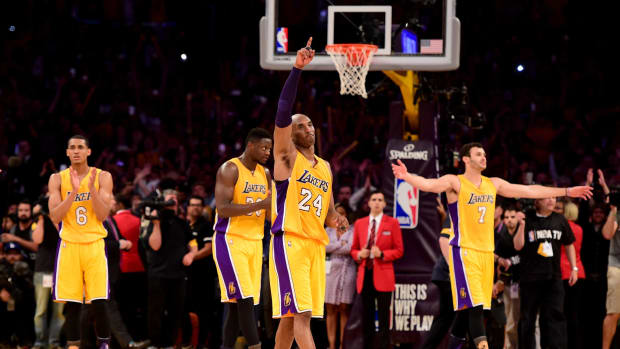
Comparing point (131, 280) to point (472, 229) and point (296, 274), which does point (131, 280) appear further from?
point (296, 274)

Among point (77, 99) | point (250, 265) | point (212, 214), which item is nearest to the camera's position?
point (250, 265)

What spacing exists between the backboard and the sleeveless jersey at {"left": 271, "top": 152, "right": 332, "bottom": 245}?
11.6 feet

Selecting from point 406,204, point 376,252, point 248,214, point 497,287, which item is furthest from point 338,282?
point 248,214

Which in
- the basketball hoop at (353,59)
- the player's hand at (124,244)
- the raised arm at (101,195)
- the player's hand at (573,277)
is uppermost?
the basketball hoop at (353,59)

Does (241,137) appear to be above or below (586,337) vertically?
above

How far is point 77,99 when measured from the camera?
1789 cm

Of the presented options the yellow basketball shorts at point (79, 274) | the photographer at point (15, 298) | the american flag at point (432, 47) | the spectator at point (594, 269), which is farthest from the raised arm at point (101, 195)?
the spectator at point (594, 269)

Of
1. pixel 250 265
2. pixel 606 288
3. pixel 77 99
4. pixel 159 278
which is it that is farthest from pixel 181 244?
pixel 77 99

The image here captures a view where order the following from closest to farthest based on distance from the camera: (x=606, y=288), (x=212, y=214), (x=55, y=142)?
(x=606, y=288)
(x=212, y=214)
(x=55, y=142)

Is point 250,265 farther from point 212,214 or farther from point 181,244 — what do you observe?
point 212,214

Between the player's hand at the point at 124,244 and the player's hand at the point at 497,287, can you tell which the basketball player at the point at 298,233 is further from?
the player's hand at the point at 124,244

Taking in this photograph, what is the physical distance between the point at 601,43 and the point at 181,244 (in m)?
11.4

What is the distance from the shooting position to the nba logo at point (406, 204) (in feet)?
38.5

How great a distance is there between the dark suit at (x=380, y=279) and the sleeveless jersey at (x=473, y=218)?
7.14 ft
